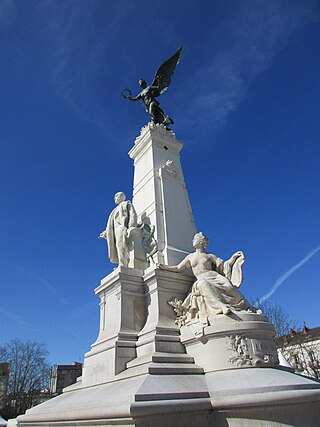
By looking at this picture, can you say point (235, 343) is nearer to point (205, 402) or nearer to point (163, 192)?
point (205, 402)

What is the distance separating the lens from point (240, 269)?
793cm

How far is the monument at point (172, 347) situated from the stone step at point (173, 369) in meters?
0.02

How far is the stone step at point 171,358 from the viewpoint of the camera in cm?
641

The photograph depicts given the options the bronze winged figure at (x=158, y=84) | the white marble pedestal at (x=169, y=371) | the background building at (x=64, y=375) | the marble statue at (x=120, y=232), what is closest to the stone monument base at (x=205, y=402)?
the white marble pedestal at (x=169, y=371)

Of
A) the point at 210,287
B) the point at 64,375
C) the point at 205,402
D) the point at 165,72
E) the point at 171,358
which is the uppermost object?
the point at 165,72

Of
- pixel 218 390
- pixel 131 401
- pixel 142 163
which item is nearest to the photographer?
pixel 131 401

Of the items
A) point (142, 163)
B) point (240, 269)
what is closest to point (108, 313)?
point (240, 269)

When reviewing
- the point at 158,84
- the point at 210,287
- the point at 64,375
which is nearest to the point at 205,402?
the point at 210,287

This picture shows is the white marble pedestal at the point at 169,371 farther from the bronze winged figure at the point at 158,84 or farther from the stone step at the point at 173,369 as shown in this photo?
the bronze winged figure at the point at 158,84

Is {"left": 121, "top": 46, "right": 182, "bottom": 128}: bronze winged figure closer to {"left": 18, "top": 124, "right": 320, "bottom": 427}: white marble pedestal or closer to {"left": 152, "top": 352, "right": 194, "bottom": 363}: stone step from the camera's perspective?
{"left": 18, "top": 124, "right": 320, "bottom": 427}: white marble pedestal

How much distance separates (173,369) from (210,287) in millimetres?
1921

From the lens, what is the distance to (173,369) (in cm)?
621

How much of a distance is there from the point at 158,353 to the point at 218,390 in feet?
4.81

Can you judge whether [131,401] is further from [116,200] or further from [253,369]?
[116,200]
